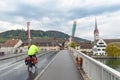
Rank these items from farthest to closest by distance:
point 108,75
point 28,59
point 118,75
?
point 28,59 → point 108,75 → point 118,75

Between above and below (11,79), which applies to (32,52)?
above

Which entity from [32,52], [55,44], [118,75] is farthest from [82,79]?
[55,44]

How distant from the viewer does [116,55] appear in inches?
4638

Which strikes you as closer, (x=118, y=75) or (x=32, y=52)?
(x=118, y=75)

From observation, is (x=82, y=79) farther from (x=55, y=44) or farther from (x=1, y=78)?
(x=55, y=44)

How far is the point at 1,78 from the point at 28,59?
4504 millimetres

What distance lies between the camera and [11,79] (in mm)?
14539

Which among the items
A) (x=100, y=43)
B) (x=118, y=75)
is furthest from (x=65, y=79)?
(x=100, y=43)

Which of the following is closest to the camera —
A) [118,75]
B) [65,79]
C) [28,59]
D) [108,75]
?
[118,75]

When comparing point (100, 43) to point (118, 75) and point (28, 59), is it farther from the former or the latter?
point (118, 75)

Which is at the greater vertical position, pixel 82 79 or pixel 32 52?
pixel 32 52

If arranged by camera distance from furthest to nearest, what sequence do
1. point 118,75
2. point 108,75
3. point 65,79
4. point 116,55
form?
point 116,55, point 65,79, point 108,75, point 118,75

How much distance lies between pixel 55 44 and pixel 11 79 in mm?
178589

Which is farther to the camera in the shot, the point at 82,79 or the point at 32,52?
the point at 32,52
